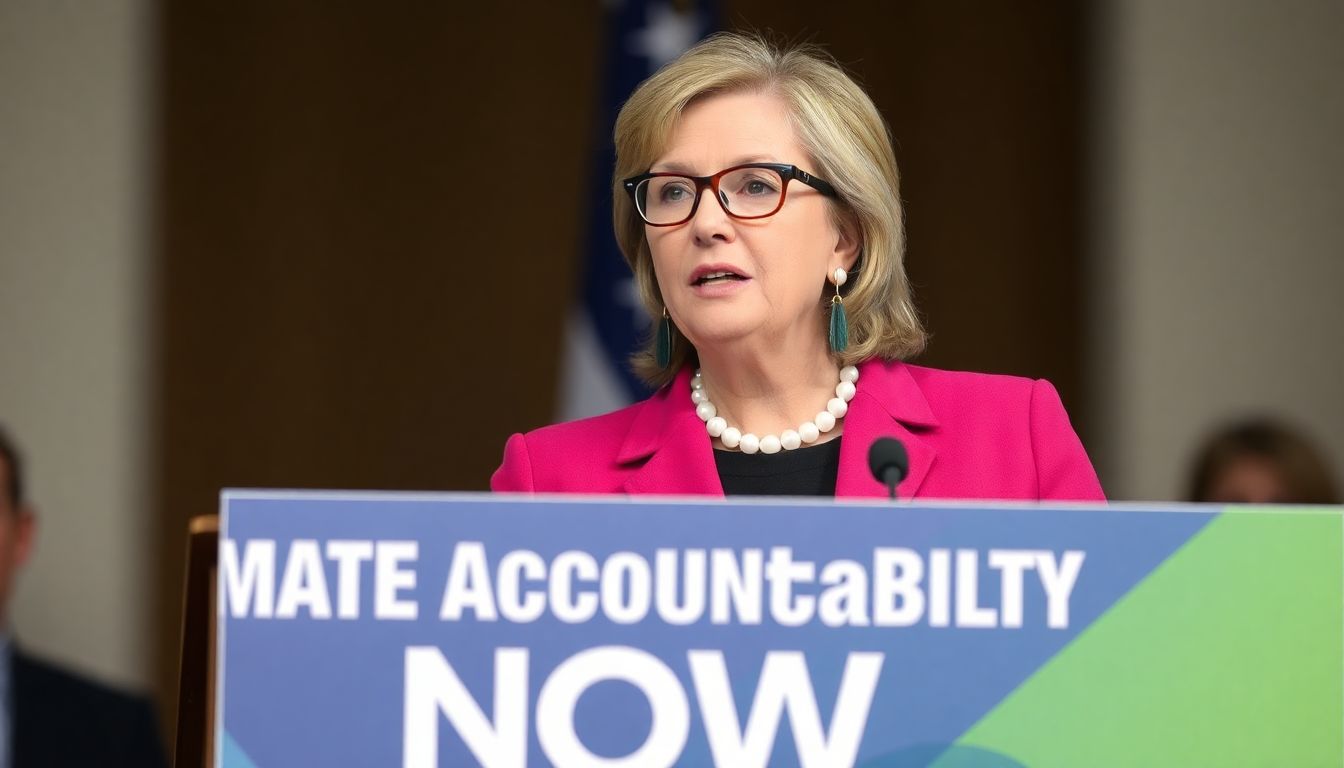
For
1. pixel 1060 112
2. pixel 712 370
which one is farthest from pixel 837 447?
pixel 1060 112

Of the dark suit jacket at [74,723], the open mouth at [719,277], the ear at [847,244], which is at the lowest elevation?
the dark suit jacket at [74,723]

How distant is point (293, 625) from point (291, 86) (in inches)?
146

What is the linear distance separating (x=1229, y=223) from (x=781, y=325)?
121 inches

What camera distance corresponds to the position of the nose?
1.82m

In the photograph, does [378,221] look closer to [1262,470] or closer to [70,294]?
[70,294]

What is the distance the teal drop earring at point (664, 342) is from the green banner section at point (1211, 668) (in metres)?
0.84

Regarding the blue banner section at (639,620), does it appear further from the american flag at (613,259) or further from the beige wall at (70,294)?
the beige wall at (70,294)

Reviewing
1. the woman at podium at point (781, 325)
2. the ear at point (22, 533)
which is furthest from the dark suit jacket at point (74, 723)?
the woman at podium at point (781, 325)

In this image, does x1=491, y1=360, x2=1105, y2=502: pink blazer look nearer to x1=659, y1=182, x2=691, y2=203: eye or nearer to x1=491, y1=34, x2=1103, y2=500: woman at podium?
x1=491, y1=34, x2=1103, y2=500: woman at podium

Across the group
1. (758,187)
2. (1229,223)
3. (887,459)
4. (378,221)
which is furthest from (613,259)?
(887,459)

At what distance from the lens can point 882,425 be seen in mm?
1892

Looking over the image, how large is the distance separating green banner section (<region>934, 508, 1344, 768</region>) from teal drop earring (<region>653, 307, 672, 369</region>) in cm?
84

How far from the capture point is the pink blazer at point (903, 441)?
1855 millimetres

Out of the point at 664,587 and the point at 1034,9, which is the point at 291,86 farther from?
the point at 664,587
